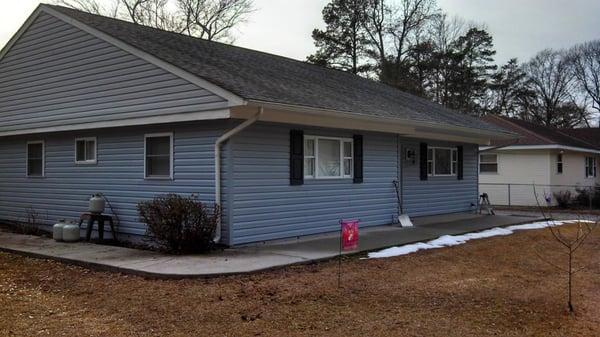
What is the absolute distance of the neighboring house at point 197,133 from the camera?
10242 millimetres

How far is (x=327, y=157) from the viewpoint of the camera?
40.3 feet

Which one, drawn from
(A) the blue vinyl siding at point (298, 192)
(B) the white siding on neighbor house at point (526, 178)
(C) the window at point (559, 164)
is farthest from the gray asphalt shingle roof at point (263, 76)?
(C) the window at point (559, 164)

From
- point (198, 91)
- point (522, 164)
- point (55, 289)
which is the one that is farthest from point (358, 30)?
point (55, 289)

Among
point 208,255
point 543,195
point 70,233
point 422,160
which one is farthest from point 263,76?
point 543,195

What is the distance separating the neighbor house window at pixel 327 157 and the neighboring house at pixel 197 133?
3cm

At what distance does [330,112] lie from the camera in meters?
10.9

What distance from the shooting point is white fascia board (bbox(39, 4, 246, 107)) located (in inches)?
371

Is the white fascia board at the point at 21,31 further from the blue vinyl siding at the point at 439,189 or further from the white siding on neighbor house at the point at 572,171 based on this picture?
the white siding on neighbor house at the point at 572,171

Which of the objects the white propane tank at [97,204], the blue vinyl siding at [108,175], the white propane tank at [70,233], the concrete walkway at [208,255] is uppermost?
the blue vinyl siding at [108,175]

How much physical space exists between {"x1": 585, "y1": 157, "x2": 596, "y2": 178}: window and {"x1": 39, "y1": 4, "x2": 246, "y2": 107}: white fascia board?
24045mm

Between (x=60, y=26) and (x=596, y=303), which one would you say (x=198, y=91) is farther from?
(x=596, y=303)

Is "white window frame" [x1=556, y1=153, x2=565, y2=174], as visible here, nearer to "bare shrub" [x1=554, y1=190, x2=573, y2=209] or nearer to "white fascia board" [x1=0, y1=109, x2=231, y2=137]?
"bare shrub" [x1=554, y1=190, x2=573, y2=209]

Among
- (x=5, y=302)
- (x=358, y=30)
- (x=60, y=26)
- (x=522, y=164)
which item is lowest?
(x=5, y=302)

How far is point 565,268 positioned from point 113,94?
9.07m
